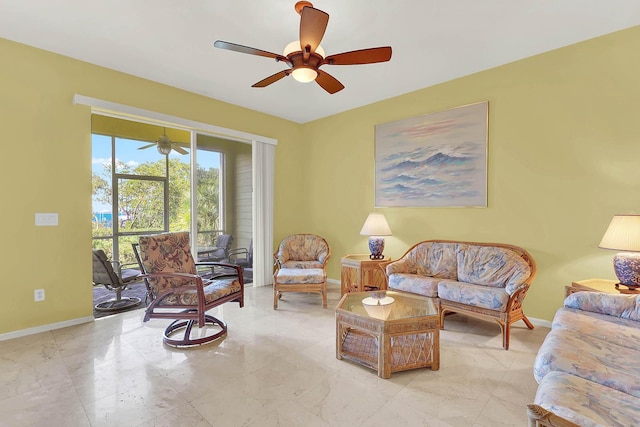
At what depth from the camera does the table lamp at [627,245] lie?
7.72 feet

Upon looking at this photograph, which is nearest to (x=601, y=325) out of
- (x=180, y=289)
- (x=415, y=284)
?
(x=415, y=284)

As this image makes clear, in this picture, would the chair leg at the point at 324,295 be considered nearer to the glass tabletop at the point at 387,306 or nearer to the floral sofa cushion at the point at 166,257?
the glass tabletop at the point at 387,306

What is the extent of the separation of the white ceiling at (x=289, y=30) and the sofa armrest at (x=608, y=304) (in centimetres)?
228

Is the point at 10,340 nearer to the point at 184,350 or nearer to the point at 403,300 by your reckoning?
the point at 184,350

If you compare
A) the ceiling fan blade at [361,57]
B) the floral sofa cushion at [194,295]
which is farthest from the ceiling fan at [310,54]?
the floral sofa cushion at [194,295]

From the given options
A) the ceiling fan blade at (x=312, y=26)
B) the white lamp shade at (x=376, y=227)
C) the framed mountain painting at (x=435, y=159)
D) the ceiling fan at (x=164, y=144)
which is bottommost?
the white lamp shade at (x=376, y=227)

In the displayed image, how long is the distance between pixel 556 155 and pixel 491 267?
4.33ft

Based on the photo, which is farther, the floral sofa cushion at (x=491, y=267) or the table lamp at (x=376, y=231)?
the table lamp at (x=376, y=231)

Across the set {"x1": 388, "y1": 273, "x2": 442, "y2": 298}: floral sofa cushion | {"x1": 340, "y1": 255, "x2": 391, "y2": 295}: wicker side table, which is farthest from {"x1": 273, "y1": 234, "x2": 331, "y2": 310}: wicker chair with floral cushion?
{"x1": 388, "y1": 273, "x2": 442, "y2": 298}: floral sofa cushion

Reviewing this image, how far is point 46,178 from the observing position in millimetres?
3105

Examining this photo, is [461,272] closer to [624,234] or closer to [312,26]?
[624,234]

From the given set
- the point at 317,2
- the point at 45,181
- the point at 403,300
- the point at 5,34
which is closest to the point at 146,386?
the point at 403,300

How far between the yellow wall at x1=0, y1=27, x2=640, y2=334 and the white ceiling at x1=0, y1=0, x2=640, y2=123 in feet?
0.68

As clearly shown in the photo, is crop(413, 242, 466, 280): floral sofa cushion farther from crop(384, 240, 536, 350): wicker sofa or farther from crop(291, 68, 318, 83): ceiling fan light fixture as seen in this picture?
crop(291, 68, 318, 83): ceiling fan light fixture
